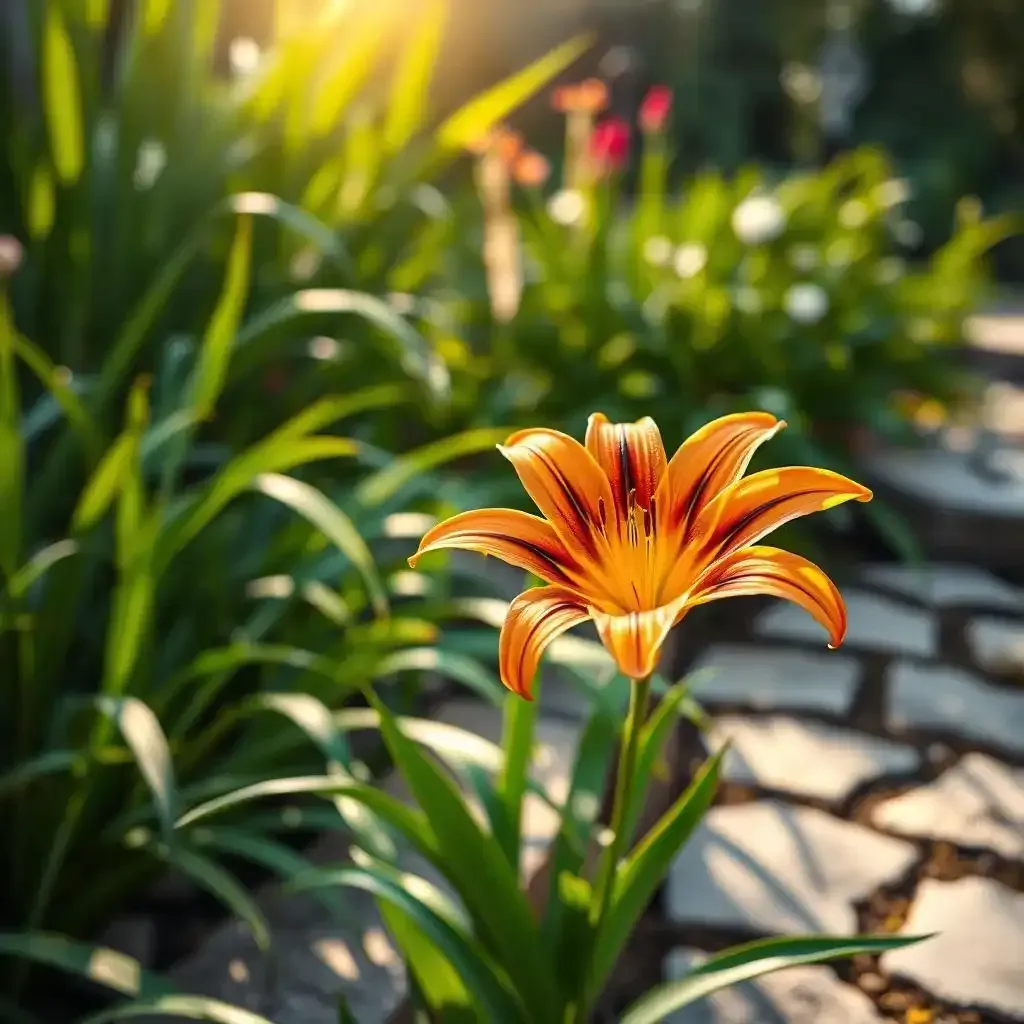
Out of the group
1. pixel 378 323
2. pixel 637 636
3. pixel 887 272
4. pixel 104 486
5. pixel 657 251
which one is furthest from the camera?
pixel 887 272

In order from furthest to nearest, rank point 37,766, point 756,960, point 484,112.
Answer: point 484,112 < point 37,766 < point 756,960

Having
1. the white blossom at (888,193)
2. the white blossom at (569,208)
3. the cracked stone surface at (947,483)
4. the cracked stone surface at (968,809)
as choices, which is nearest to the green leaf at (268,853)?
the cracked stone surface at (968,809)

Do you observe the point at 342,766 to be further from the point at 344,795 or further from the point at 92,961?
the point at 92,961

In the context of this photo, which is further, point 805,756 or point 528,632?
point 805,756

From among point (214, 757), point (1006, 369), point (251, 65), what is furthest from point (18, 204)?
point (1006, 369)

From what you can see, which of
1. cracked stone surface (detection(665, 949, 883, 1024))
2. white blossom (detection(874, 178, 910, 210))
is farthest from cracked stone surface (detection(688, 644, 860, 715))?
white blossom (detection(874, 178, 910, 210))

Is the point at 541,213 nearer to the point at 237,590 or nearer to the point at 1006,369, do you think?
the point at 237,590

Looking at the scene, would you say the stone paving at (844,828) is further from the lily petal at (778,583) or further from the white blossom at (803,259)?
the white blossom at (803,259)

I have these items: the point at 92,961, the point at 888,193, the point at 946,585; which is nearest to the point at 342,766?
the point at 92,961
